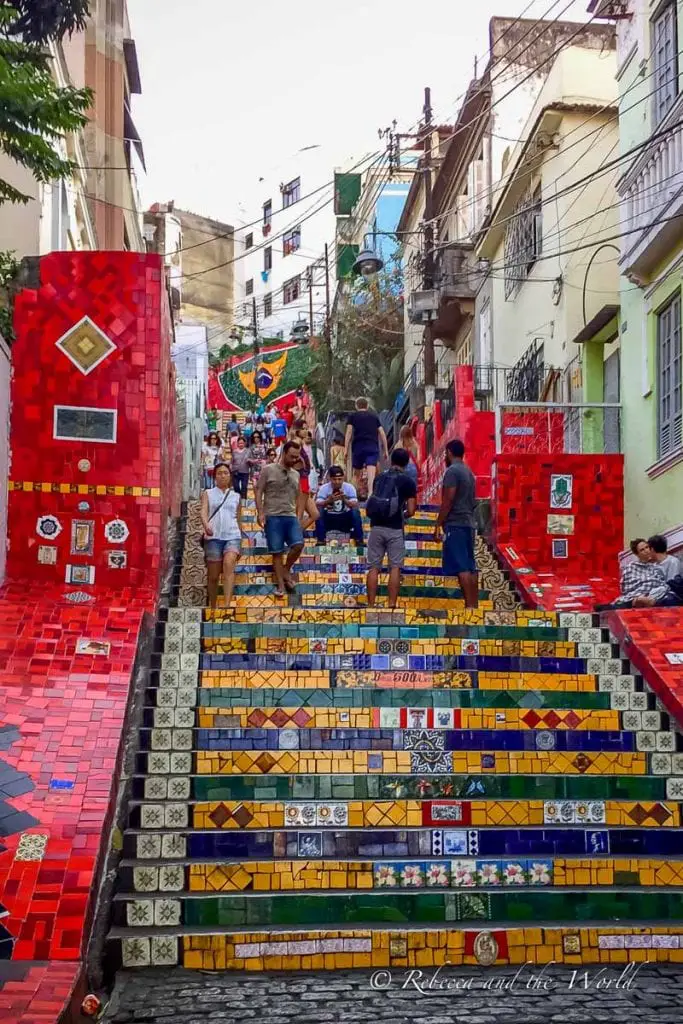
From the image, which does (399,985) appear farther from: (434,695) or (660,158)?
(660,158)

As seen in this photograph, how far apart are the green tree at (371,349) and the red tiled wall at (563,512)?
21.7m

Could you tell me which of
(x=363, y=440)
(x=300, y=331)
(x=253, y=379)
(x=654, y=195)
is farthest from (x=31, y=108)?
(x=300, y=331)

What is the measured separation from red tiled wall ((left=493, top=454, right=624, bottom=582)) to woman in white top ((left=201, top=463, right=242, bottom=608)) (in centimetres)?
404

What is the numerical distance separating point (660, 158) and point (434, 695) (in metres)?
7.90

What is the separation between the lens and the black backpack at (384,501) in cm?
1240

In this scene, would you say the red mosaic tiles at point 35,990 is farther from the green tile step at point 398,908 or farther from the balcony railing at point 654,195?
the balcony railing at point 654,195

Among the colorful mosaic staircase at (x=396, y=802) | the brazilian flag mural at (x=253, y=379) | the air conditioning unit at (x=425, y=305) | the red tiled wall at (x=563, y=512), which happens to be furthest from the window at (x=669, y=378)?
the brazilian flag mural at (x=253, y=379)

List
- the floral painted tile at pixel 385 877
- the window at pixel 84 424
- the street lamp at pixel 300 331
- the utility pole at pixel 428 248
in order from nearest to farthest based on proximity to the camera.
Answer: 1. the floral painted tile at pixel 385 877
2. the window at pixel 84 424
3. the utility pole at pixel 428 248
4. the street lamp at pixel 300 331

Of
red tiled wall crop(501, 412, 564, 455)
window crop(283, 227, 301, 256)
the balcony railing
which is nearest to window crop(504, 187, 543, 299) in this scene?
red tiled wall crop(501, 412, 564, 455)

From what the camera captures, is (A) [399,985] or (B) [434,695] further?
(B) [434,695]

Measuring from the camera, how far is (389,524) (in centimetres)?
1255

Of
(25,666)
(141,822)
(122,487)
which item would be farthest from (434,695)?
(122,487)

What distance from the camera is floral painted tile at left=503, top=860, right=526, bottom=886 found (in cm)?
798

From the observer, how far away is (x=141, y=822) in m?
8.33
